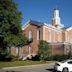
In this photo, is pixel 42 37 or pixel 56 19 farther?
pixel 56 19

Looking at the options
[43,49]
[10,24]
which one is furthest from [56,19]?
[10,24]

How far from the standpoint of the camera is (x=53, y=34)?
63250 mm

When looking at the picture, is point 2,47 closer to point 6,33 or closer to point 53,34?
point 6,33

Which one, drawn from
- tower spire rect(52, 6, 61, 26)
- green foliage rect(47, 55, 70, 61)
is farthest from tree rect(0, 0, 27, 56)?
tower spire rect(52, 6, 61, 26)

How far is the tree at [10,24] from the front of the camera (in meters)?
42.5

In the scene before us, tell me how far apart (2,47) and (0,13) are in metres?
6.14

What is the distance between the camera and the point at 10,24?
43.6m

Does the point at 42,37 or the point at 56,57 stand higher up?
the point at 42,37

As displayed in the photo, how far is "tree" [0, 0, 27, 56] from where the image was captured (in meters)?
42.5

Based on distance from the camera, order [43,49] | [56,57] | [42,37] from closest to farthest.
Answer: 1. [43,49]
2. [56,57]
3. [42,37]

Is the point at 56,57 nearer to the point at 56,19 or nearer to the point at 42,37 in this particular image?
the point at 42,37

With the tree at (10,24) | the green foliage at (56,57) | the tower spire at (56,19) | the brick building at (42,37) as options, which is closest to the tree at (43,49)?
the green foliage at (56,57)

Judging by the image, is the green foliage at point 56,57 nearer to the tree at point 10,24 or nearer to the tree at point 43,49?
the tree at point 43,49

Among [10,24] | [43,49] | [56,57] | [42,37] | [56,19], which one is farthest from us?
[56,19]
